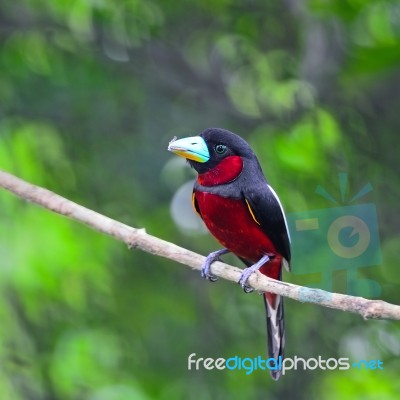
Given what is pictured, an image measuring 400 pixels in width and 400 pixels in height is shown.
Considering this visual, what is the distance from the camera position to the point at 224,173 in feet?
6.17

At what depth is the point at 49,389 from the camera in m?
5.19

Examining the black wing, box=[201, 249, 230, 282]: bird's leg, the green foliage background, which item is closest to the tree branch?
box=[201, 249, 230, 282]: bird's leg

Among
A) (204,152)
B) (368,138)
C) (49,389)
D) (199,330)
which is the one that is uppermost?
(204,152)

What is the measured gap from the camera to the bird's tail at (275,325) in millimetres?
2029

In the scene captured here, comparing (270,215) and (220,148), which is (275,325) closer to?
(270,215)

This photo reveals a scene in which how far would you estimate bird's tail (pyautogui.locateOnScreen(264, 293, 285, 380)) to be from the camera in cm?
203

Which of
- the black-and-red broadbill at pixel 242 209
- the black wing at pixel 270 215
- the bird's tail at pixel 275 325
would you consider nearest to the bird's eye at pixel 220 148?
the black-and-red broadbill at pixel 242 209

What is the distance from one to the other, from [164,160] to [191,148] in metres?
3.30

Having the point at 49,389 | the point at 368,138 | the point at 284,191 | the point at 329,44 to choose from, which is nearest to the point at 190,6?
the point at 329,44

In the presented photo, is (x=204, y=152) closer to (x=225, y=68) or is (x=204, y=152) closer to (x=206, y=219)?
(x=206, y=219)

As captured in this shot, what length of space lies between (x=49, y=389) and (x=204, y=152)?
375 cm

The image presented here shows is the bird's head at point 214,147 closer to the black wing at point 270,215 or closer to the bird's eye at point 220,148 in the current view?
the bird's eye at point 220,148

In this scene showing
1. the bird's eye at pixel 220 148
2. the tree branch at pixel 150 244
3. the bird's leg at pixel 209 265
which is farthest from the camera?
the bird's leg at pixel 209 265

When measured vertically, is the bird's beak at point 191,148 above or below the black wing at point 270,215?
above
